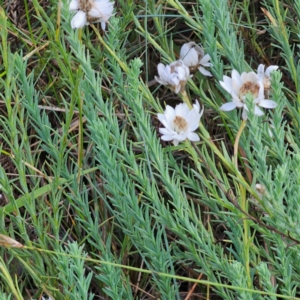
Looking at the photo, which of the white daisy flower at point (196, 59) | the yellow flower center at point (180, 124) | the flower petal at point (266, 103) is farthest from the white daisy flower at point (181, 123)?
the white daisy flower at point (196, 59)

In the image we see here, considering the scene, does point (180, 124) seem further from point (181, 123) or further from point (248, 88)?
point (248, 88)

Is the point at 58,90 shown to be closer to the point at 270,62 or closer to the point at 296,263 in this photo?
the point at 270,62

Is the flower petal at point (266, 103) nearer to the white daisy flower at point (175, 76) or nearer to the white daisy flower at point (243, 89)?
the white daisy flower at point (243, 89)

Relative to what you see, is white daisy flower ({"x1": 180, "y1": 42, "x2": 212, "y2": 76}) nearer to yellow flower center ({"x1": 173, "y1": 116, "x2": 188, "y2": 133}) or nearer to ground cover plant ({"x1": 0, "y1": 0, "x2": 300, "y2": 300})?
ground cover plant ({"x1": 0, "y1": 0, "x2": 300, "y2": 300})

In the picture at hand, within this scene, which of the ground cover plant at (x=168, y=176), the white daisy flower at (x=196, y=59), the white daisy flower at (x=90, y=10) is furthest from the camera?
the white daisy flower at (x=196, y=59)

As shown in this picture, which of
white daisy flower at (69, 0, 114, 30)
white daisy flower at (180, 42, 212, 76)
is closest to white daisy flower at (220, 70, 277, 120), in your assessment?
white daisy flower at (180, 42, 212, 76)
